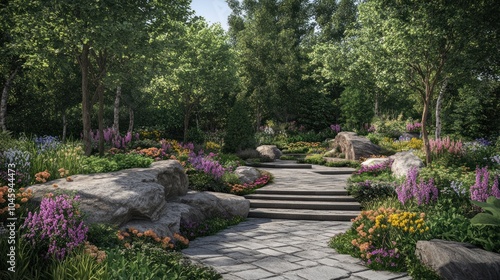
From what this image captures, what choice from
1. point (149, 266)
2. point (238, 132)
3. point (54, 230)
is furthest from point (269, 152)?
point (54, 230)

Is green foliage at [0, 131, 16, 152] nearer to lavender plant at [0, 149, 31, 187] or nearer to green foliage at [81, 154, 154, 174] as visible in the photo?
lavender plant at [0, 149, 31, 187]

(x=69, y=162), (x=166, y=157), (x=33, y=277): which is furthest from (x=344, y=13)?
(x=33, y=277)

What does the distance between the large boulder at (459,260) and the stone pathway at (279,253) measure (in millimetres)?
488

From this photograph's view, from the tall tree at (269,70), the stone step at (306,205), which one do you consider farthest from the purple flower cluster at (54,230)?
the tall tree at (269,70)

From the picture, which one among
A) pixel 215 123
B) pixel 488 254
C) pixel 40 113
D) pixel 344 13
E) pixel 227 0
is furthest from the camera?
pixel 227 0

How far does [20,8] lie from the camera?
1191 centimetres

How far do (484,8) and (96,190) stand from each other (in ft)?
40.7

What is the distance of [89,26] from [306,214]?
8.02 meters

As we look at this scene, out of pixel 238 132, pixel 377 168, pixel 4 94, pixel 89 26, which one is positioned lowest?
pixel 377 168

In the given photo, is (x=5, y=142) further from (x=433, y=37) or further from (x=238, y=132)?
(x=238, y=132)

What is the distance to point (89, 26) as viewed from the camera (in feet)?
36.8

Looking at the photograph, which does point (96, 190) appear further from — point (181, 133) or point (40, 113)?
point (181, 133)

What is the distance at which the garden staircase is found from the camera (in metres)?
10.4

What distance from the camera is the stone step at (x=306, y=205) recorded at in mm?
10906
